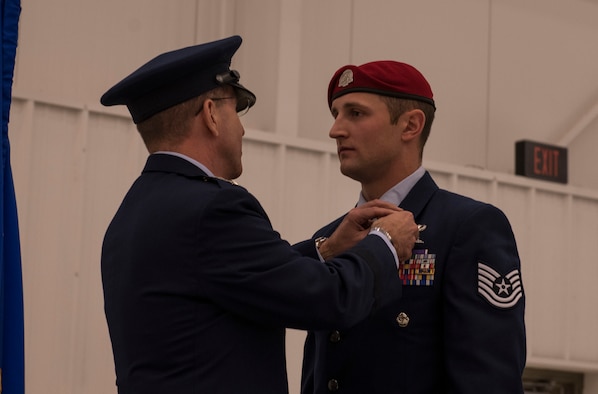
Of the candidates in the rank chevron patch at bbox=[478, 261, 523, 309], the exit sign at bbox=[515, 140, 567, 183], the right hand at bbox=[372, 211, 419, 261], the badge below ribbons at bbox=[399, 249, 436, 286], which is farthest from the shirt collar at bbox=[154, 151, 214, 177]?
the exit sign at bbox=[515, 140, 567, 183]

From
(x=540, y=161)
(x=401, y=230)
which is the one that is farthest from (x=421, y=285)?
(x=540, y=161)

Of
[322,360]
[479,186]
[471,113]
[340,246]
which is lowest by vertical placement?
[322,360]

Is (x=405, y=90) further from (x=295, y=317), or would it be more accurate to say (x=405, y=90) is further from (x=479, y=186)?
(x=479, y=186)

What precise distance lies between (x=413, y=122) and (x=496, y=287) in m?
0.49

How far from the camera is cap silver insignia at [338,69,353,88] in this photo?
2.71 m

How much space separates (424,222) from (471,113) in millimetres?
4912

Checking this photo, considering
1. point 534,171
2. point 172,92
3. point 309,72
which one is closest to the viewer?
point 172,92

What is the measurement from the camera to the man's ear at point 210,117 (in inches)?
91.1

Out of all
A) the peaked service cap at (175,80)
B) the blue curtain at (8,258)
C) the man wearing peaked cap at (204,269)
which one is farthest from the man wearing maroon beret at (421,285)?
the blue curtain at (8,258)

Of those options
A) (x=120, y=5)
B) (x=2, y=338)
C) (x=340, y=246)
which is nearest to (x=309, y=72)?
(x=120, y=5)

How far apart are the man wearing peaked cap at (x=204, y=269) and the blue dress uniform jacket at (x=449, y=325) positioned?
6.5 inches

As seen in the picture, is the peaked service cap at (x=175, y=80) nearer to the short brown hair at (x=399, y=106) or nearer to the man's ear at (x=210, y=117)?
the man's ear at (x=210, y=117)

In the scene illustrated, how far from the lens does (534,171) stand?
726 centimetres

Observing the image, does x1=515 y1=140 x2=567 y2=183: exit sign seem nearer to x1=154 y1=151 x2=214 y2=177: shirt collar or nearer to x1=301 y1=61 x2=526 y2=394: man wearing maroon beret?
x1=301 y1=61 x2=526 y2=394: man wearing maroon beret
